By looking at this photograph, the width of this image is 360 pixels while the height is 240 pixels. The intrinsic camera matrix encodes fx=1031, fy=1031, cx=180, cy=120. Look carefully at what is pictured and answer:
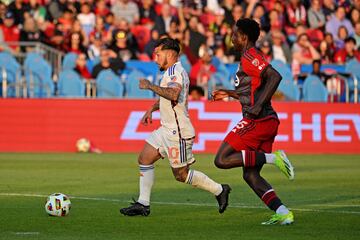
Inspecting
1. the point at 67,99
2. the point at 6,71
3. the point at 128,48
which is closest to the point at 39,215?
the point at 67,99

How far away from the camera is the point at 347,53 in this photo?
93.7 ft

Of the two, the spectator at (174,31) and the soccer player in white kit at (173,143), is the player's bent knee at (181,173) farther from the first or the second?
the spectator at (174,31)

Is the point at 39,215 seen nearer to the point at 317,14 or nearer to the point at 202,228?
the point at 202,228

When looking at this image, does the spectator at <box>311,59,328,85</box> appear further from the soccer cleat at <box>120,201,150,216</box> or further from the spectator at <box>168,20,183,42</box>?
the soccer cleat at <box>120,201,150,216</box>

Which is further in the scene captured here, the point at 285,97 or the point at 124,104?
the point at 285,97

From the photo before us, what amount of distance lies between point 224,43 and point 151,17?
234 cm

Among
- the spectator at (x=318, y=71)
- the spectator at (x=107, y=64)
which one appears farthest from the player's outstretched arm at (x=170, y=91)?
the spectator at (x=318, y=71)

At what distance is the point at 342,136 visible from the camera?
2442cm

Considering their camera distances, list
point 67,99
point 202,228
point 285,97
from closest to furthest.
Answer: point 202,228 → point 67,99 → point 285,97

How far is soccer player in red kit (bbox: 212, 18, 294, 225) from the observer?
35.4 ft

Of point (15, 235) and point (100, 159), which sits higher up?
point (15, 235)

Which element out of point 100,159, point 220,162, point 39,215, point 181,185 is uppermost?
point 220,162

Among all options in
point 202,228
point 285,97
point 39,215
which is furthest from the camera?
point 285,97

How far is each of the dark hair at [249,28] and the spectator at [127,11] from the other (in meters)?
18.3
